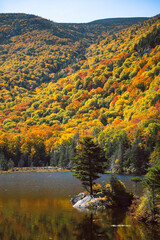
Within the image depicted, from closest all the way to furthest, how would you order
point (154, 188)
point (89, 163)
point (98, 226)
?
1. point (98, 226)
2. point (154, 188)
3. point (89, 163)

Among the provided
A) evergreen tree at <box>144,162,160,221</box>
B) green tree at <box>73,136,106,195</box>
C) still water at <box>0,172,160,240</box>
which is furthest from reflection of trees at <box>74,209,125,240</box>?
green tree at <box>73,136,106,195</box>

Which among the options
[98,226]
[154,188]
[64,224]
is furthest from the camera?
[154,188]

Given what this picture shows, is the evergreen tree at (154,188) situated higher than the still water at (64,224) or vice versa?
the evergreen tree at (154,188)

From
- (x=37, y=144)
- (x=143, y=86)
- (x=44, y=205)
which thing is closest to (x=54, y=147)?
(x=37, y=144)

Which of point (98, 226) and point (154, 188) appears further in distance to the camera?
point (154, 188)

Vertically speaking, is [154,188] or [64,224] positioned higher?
[154,188]

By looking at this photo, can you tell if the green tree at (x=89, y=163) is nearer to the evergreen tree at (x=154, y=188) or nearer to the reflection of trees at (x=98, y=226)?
the reflection of trees at (x=98, y=226)

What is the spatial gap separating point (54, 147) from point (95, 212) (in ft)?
354

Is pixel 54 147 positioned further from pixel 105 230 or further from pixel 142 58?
pixel 105 230

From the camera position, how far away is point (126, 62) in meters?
200

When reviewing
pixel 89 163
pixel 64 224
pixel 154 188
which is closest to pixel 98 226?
pixel 64 224

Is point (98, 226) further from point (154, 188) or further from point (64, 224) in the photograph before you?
point (154, 188)

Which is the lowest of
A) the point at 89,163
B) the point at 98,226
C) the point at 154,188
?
the point at 98,226

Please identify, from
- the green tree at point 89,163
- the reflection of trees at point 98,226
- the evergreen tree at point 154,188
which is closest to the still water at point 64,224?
the reflection of trees at point 98,226
